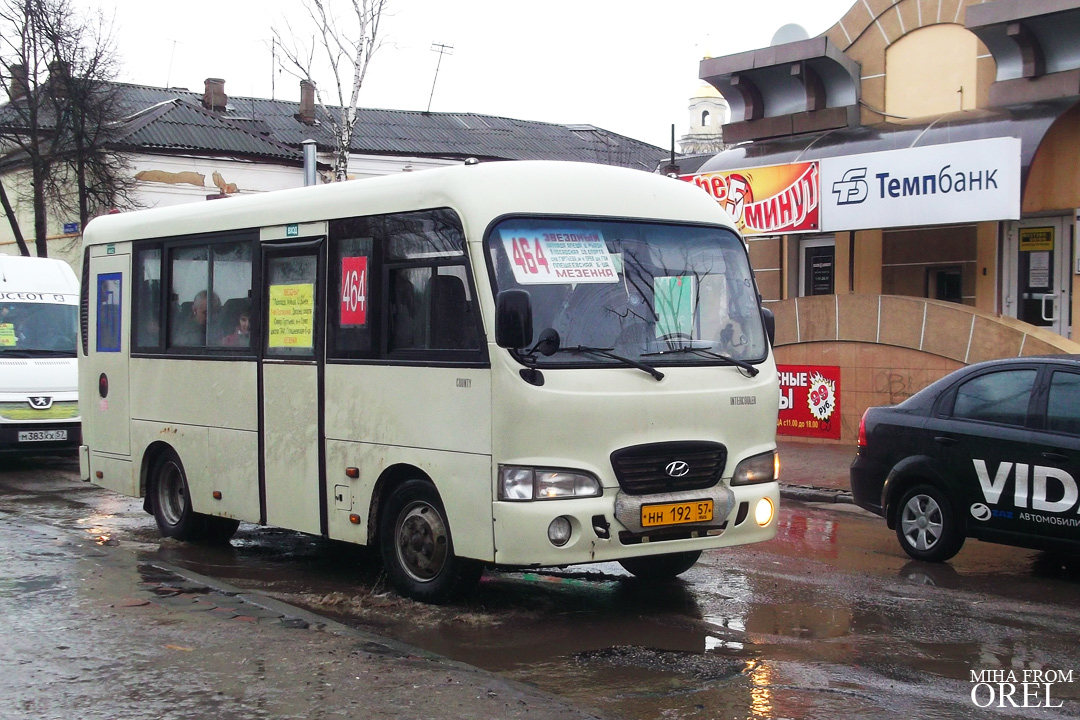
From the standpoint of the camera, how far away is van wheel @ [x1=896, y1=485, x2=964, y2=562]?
9.42m

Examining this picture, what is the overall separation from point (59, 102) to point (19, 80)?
0.93 metres

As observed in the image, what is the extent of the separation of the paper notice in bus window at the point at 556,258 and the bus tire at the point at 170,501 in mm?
4399

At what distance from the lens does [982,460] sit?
9.21 m

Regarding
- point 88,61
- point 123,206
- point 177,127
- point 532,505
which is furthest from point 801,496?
point 177,127

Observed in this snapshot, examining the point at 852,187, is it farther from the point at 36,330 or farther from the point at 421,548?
the point at 421,548

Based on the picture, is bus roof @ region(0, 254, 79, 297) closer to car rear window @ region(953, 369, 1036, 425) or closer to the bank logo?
the bank logo

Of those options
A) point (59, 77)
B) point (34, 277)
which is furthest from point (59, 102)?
point (34, 277)

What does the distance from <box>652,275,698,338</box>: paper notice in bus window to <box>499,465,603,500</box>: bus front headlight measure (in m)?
1.12

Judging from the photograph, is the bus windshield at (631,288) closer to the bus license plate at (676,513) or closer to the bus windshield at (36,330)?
the bus license plate at (676,513)

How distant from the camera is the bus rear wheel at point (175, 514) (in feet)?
33.9

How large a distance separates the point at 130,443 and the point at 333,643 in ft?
16.5

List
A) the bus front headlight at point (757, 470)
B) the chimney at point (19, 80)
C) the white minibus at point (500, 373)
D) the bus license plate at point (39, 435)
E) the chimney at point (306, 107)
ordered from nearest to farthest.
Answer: the white minibus at point (500, 373), the bus front headlight at point (757, 470), the bus license plate at point (39, 435), the chimney at point (19, 80), the chimney at point (306, 107)

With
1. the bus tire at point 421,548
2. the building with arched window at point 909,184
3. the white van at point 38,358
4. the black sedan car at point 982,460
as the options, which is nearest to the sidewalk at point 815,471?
the building with arched window at point 909,184

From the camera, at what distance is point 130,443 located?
10.8 meters
